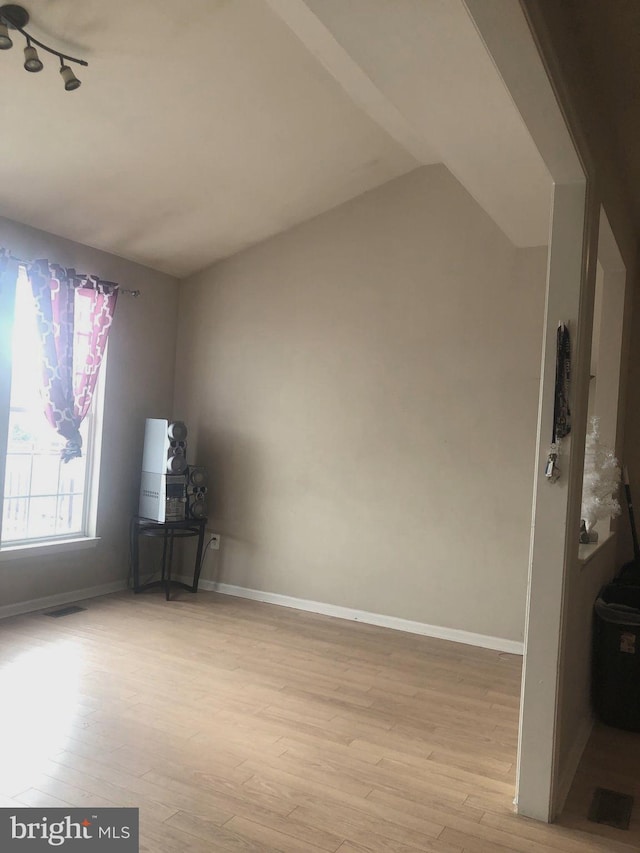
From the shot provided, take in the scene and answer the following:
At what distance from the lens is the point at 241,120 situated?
11.7 feet

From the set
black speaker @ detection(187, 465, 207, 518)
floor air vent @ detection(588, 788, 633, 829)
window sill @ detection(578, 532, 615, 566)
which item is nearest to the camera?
floor air vent @ detection(588, 788, 633, 829)

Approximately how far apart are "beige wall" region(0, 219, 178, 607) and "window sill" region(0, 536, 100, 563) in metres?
0.06

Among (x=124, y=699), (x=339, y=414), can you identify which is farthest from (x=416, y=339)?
(x=124, y=699)

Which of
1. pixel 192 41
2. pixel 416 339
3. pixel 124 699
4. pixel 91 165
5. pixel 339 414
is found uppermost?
pixel 192 41

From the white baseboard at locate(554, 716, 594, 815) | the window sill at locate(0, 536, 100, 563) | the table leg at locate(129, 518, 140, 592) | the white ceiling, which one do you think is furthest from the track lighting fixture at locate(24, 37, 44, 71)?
the white baseboard at locate(554, 716, 594, 815)

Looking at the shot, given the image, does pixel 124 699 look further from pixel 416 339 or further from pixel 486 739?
pixel 416 339

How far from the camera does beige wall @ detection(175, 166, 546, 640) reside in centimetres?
408

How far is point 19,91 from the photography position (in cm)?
305

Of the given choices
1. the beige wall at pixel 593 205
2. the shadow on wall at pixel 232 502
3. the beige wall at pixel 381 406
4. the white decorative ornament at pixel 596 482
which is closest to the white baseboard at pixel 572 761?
the beige wall at pixel 593 205

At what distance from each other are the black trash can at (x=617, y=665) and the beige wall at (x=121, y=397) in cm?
340

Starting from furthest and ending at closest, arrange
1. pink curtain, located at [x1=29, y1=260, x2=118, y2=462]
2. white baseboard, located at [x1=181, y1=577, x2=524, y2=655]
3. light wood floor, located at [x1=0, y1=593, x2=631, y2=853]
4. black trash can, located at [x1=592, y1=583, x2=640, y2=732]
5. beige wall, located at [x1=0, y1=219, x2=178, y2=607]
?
beige wall, located at [x1=0, y1=219, x2=178, y2=607], pink curtain, located at [x1=29, y1=260, x2=118, y2=462], white baseboard, located at [x1=181, y1=577, x2=524, y2=655], black trash can, located at [x1=592, y1=583, x2=640, y2=732], light wood floor, located at [x1=0, y1=593, x2=631, y2=853]

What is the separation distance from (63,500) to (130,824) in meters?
2.94

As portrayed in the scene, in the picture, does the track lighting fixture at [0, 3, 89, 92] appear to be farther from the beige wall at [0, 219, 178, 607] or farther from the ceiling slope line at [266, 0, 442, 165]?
the beige wall at [0, 219, 178, 607]

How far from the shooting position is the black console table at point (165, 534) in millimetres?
4723
